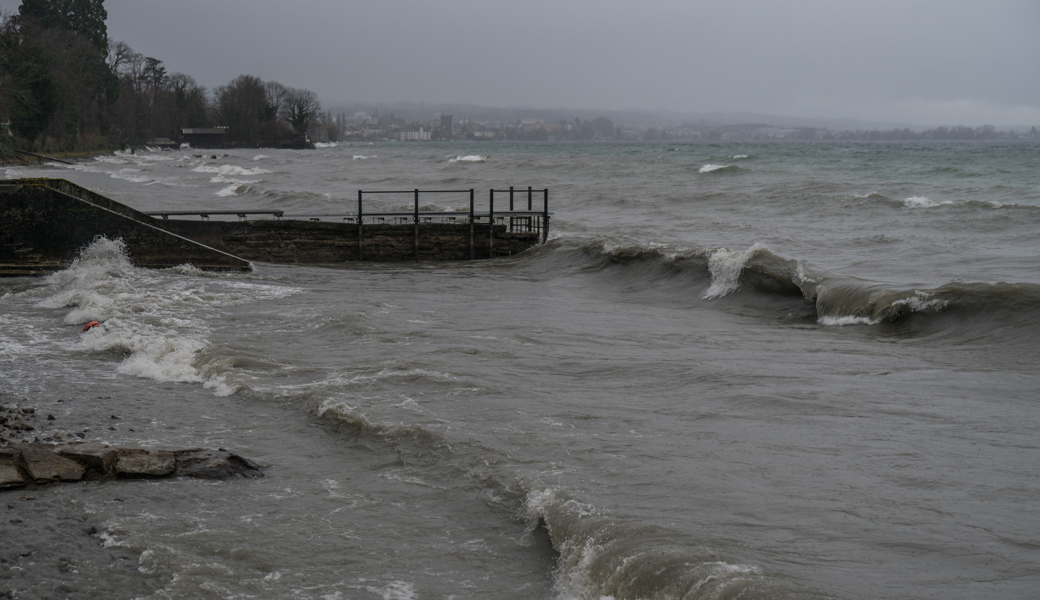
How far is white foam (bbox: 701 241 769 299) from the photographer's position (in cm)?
1689

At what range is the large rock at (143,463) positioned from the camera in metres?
6.80

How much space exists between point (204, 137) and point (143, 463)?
140 metres

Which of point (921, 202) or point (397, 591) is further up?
point (921, 202)

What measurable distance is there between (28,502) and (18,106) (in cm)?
6602

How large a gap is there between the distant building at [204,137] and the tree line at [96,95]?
76.5 inches

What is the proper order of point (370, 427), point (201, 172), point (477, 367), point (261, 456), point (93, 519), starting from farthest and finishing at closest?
point (201, 172) → point (477, 367) → point (370, 427) → point (261, 456) → point (93, 519)

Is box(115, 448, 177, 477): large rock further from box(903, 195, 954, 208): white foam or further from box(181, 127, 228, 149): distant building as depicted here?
box(181, 127, 228, 149): distant building

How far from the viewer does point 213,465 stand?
6980 millimetres

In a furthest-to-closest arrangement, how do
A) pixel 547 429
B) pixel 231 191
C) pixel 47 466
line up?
pixel 231 191 → pixel 547 429 → pixel 47 466

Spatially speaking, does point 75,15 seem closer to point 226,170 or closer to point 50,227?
point 226,170

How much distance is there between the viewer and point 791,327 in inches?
539

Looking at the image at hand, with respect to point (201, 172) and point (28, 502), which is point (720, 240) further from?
point (201, 172)

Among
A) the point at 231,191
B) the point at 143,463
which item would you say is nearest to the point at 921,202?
the point at 231,191

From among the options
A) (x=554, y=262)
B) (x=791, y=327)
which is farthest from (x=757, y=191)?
(x=791, y=327)
